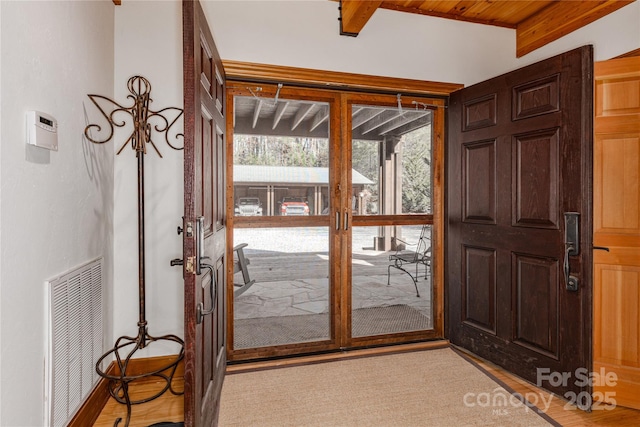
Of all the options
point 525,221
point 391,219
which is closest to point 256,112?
point 391,219

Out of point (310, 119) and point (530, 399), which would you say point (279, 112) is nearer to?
point (310, 119)

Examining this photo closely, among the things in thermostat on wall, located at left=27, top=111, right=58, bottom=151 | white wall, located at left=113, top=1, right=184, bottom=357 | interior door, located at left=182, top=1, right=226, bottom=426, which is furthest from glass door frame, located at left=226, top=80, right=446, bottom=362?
thermostat on wall, located at left=27, top=111, right=58, bottom=151

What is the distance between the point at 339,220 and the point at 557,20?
88.1 inches

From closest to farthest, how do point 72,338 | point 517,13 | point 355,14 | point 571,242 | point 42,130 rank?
point 42,130 < point 72,338 < point 571,242 < point 355,14 < point 517,13

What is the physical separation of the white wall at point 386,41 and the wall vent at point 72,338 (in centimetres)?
172

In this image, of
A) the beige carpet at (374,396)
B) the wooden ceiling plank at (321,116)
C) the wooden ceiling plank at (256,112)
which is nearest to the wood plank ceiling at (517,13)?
the wooden ceiling plank at (321,116)

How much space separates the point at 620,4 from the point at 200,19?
2.69 m

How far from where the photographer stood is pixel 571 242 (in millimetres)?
1993

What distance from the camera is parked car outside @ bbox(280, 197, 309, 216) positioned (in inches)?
108

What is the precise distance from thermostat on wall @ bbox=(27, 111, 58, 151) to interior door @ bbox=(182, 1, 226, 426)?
54cm

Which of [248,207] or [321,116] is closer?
[248,207]

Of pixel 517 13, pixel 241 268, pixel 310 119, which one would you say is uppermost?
pixel 517 13

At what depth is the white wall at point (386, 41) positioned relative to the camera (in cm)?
247

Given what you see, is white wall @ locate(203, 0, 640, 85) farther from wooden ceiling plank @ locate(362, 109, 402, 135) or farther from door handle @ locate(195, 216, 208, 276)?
door handle @ locate(195, 216, 208, 276)
